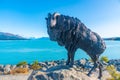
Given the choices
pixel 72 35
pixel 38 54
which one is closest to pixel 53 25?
pixel 72 35

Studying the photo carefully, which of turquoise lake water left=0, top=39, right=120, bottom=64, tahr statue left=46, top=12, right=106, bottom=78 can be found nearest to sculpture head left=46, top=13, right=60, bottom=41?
tahr statue left=46, top=12, right=106, bottom=78

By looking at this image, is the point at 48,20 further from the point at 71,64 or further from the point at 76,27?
the point at 71,64

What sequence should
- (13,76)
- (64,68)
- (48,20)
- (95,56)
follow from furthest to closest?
(13,76)
(95,56)
(64,68)
(48,20)

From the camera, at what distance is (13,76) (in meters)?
17.8

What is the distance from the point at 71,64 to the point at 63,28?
4.17 ft

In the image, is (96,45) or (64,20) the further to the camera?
(96,45)

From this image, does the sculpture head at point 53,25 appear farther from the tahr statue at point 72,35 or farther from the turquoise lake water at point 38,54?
the turquoise lake water at point 38,54

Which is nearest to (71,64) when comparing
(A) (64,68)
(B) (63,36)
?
(A) (64,68)

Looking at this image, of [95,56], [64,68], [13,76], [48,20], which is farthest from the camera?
[13,76]

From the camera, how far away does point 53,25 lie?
29.0ft

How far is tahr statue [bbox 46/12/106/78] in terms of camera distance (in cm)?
900

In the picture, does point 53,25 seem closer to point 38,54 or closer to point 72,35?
point 72,35

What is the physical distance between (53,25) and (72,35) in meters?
0.94

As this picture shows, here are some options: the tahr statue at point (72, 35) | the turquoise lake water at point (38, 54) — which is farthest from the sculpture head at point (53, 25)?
the turquoise lake water at point (38, 54)
